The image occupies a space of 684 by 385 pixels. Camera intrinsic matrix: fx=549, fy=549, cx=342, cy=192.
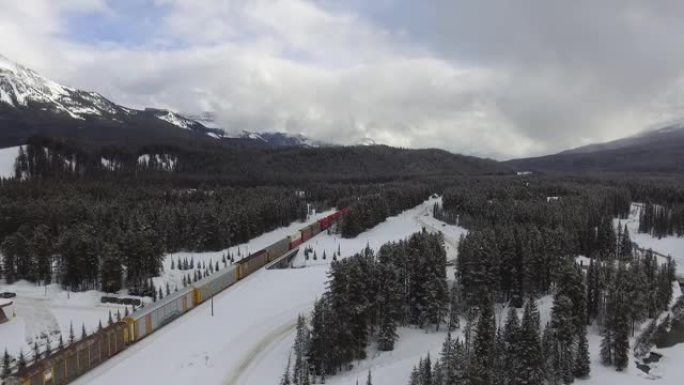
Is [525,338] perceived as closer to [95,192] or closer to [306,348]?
[306,348]

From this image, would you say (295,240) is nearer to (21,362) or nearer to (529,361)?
(21,362)

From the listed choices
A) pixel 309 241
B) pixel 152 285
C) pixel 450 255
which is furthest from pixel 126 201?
pixel 450 255

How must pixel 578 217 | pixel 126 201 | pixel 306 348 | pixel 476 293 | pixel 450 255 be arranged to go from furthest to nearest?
pixel 126 201 < pixel 578 217 < pixel 450 255 < pixel 476 293 < pixel 306 348

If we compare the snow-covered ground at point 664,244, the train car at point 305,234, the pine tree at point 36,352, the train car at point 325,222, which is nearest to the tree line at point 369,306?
the pine tree at point 36,352

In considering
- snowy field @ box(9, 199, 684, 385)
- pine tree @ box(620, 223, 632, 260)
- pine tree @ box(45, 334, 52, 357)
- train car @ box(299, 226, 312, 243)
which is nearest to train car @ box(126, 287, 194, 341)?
snowy field @ box(9, 199, 684, 385)

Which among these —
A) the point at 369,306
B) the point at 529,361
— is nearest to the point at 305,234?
the point at 369,306

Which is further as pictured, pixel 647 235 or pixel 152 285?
pixel 647 235

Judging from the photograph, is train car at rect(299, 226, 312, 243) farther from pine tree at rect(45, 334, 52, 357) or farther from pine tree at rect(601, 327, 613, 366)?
pine tree at rect(601, 327, 613, 366)
